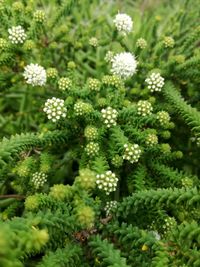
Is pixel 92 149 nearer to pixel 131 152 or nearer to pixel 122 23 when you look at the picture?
pixel 131 152

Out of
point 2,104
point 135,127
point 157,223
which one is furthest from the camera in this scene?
point 2,104

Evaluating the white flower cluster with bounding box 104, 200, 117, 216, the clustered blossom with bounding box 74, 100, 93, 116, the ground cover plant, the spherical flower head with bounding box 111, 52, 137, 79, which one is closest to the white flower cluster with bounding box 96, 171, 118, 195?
the ground cover plant

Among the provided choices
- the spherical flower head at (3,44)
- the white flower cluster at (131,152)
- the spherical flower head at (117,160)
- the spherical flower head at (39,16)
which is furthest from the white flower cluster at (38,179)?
the spherical flower head at (39,16)

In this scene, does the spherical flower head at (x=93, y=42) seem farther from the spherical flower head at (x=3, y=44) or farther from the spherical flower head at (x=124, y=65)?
the spherical flower head at (x=3, y=44)

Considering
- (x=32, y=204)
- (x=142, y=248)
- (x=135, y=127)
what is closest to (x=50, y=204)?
(x=32, y=204)

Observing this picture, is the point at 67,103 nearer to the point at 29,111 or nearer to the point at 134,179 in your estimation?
the point at 134,179

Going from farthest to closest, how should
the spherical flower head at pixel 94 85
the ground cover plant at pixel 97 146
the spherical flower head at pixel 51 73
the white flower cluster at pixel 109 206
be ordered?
the spherical flower head at pixel 51 73 < the spherical flower head at pixel 94 85 < the white flower cluster at pixel 109 206 < the ground cover plant at pixel 97 146

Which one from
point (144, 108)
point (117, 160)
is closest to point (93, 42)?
point (144, 108)
